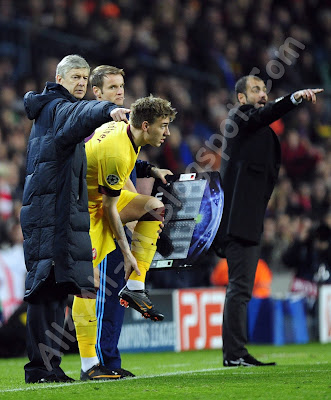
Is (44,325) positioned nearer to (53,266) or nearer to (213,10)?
(53,266)

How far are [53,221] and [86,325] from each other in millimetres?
797

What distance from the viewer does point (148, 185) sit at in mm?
6945

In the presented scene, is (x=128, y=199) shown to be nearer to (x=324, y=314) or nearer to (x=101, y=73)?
(x=101, y=73)

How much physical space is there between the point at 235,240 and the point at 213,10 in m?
12.0

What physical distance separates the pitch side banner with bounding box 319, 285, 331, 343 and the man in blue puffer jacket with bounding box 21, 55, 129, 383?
620cm

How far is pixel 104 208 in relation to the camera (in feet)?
19.2

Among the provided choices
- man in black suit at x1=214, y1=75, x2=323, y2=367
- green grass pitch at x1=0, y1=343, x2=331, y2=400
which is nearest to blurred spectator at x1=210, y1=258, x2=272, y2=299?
green grass pitch at x1=0, y1=343, x2=331, y2=400

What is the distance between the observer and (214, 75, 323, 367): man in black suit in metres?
6.90

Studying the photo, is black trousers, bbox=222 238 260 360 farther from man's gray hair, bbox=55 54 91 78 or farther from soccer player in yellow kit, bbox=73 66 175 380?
man's gray hair, bbox=55 54 91 78

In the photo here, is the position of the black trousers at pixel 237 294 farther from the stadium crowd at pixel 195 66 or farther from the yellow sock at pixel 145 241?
the stadium crowd at pixel 195 66

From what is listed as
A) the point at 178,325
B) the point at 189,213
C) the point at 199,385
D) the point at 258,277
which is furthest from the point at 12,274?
the point at 199,385

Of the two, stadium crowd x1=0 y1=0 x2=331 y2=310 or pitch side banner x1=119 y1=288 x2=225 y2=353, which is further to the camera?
stadium crowd x1=0 y1=0 x2=331 y2=310

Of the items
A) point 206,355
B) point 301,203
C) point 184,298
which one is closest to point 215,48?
point 301,203

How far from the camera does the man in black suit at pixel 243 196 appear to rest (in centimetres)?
690
